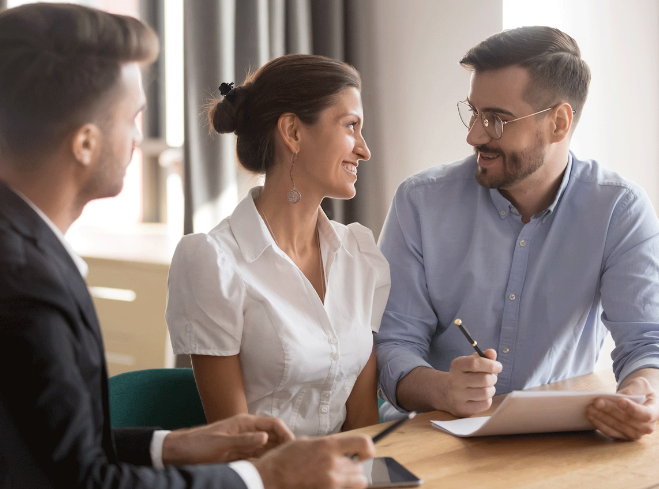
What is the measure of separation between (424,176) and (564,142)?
1.35 ft

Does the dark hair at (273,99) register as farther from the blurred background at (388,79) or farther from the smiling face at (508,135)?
the blurred background at (388,79)

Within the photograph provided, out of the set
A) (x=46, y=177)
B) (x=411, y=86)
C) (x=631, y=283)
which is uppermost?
(x=411, y=86)

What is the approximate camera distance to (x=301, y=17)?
3100 millimetres

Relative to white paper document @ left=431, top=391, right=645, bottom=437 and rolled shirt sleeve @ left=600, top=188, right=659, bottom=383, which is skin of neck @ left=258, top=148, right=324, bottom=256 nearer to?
white paper document @ left=431, top=391, right=645, bottom=437

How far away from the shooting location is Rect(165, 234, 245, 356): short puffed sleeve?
4.99ft

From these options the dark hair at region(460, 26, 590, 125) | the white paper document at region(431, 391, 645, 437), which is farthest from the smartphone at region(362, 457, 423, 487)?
the dark hair at region(460, 26, 590, 125)

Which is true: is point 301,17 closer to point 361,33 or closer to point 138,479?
point 361,33

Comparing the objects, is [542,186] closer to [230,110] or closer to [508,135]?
[508,135]

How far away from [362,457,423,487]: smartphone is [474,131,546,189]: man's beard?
998mm

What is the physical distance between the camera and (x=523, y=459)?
1243mm

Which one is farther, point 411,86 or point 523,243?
point 411,86

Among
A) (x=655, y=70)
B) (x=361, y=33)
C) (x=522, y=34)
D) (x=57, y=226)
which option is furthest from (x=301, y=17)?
(x=57, y=226)

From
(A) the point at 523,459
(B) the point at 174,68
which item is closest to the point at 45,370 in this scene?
(A) the point at 523,459

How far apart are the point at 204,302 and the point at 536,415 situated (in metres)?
0.72
